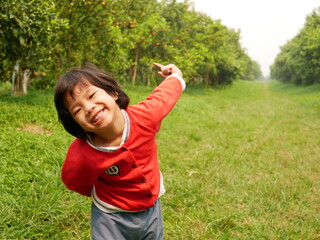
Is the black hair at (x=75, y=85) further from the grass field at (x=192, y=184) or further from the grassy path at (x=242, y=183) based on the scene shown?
the grassy path at (x=242, y=183)

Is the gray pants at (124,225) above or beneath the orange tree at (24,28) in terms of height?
beneath

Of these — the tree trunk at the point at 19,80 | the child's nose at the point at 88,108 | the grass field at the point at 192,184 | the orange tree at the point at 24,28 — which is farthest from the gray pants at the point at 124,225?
the tree trunk at the point at 19,80

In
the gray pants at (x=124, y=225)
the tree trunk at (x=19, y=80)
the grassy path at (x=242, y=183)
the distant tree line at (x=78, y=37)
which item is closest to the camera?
the gray pants at (x=124, y=225)

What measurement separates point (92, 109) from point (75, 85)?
0.17 metres

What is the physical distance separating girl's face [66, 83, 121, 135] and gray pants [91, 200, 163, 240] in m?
0.54

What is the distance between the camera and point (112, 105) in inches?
64.0

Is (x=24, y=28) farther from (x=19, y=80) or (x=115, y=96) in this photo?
(x=115, y=96)

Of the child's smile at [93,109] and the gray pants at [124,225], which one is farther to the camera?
the gray pants at [124,225]

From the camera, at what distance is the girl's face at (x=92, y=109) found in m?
1.53

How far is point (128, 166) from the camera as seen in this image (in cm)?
163

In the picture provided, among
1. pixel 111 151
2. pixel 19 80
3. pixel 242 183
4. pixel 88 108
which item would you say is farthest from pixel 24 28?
pixel 242 183

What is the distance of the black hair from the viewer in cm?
156

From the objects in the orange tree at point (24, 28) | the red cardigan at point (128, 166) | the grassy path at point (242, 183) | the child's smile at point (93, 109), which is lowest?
the grassy path at point (242, 183)

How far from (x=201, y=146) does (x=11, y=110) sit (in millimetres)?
3898
